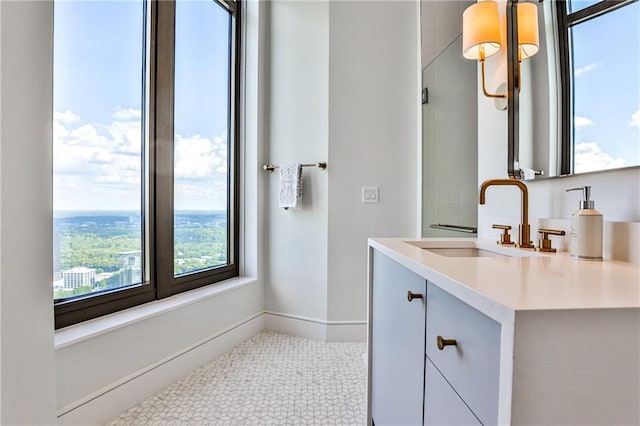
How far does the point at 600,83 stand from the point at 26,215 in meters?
1.73

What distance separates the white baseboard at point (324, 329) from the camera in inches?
97.5

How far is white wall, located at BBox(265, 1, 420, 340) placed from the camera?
2479 mm

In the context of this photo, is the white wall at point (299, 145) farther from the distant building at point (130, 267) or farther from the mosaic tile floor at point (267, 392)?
the distant building at point (130, 267)

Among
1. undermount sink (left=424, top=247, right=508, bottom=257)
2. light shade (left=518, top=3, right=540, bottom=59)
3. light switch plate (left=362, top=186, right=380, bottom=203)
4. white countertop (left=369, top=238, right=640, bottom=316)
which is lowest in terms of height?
undermount sink (left=424, top=247, right=508, bottom=257)

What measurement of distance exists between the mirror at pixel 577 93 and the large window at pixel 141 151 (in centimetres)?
173

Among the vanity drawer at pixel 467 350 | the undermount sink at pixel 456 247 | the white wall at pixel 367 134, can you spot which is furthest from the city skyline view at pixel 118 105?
the vanity drawer at pixel 467 350

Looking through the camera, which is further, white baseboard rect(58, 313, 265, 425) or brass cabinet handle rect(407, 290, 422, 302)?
white baseboard rect(58, 313, 265, 425)

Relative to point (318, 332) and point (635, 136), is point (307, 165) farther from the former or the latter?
point (635, 136)

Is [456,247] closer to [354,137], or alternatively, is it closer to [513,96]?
[513,96]

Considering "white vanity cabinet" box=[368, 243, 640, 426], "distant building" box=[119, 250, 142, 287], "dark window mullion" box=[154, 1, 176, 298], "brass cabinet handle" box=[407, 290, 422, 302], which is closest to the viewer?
"white vanity cabinet" box=[368, 243, 640, 426]

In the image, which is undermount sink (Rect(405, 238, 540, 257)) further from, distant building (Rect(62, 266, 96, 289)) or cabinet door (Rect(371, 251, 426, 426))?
distant building (Rect(62, 266, 96, 289))

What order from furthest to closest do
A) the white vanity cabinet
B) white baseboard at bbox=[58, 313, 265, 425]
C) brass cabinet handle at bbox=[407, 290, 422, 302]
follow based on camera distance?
white baseboard at bbox=[58, 313, 265, 425]
brass cabinet handle at bbox=[407, 290, 422, 302]
the white vanity cabinet

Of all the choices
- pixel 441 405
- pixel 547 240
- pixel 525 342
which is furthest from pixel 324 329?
pixel 525 342

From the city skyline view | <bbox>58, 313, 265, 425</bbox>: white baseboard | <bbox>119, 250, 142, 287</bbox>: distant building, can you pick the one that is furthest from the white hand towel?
<bbox>119, 250, 142, 287</bbox>: distant building
